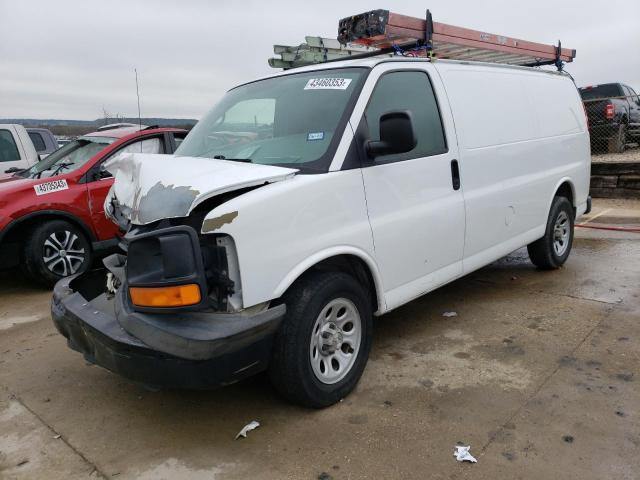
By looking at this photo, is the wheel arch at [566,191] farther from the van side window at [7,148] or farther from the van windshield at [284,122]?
the van side window at [7,148]

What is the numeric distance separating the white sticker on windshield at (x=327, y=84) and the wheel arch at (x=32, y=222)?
3598 millimetres

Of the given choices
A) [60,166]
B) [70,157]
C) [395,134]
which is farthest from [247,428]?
[70,157]

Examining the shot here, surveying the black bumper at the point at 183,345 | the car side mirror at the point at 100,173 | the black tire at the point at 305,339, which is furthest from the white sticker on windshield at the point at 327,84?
the car side mirror at the point at 100,173

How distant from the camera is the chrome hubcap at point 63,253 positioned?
5.79 m

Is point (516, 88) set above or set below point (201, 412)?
above

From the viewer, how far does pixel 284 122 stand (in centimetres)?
354

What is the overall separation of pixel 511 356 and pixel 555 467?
4.02 ft

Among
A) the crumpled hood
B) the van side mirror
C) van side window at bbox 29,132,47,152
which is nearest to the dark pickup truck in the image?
the van side mirror

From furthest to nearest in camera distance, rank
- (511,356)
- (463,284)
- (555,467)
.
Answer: (463,284) → (511,356) → (555,467)

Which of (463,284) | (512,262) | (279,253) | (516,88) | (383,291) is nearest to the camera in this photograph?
(279,253)

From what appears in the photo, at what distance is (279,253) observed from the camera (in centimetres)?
277

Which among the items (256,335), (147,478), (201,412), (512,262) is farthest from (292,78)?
(512,262)

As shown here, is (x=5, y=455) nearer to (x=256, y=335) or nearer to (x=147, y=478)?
(x=147, y=478)

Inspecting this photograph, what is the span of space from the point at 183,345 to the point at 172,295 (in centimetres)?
24
